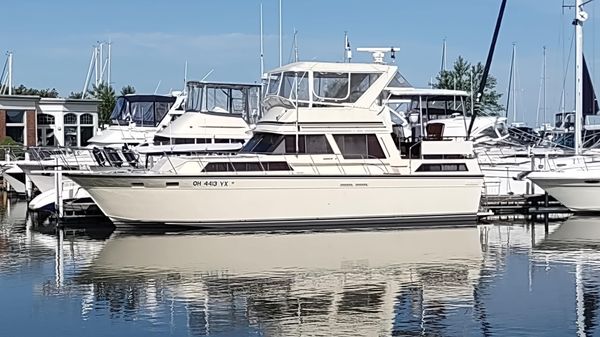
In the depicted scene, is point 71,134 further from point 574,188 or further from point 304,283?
point 304,283

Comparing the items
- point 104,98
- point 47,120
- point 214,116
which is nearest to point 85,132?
point 47,120

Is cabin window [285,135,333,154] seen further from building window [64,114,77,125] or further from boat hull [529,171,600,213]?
building window [64,114,77,125]

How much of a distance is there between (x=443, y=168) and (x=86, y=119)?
35602mm

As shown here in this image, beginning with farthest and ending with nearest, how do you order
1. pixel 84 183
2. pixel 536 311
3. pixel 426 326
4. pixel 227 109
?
pixel 227 109 < pixel 84 183 < pixel 536 311 < pixel 426 326

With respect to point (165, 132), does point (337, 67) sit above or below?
above

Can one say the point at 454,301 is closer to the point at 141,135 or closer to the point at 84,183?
the point at 84,183

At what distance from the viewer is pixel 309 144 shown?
968 inches

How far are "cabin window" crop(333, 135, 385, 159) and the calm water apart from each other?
2.15 metres

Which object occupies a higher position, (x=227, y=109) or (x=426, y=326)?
(x=227, y=109)

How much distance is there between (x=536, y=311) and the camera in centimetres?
1428

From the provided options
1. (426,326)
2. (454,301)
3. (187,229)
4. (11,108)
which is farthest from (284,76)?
(11,108)

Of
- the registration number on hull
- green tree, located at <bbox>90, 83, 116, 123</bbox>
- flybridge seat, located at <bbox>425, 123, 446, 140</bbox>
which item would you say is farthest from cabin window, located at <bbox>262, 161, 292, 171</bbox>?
green tree, located at <bbox>90, 83, 116, 123</bbox>

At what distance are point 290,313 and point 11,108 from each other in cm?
4065

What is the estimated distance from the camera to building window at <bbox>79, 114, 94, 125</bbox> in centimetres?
5594
